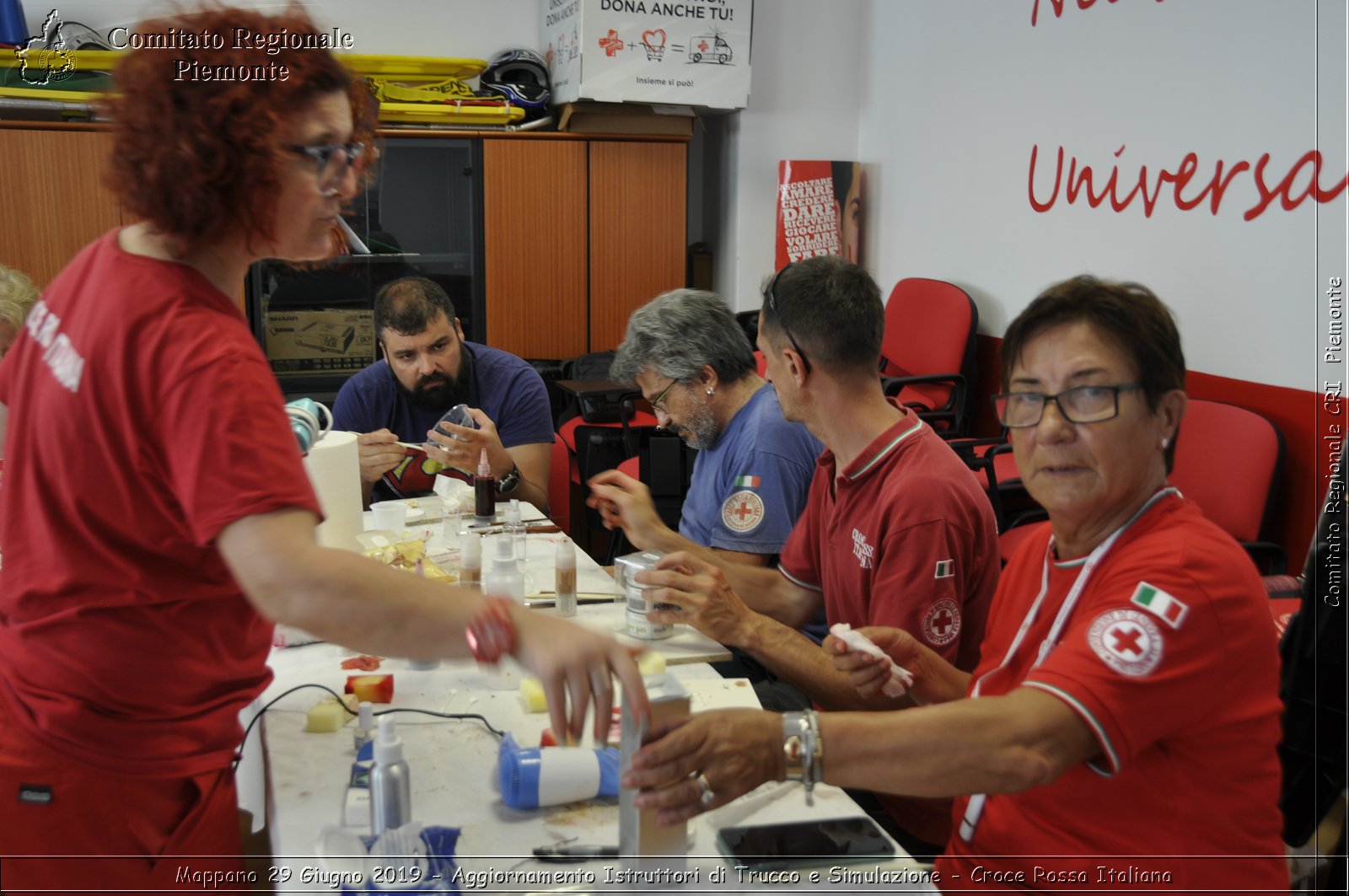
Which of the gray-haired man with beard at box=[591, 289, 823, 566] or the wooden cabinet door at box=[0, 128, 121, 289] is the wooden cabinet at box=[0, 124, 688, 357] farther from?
the gray-haired man with beard at box=[591, 289, 823, 566]

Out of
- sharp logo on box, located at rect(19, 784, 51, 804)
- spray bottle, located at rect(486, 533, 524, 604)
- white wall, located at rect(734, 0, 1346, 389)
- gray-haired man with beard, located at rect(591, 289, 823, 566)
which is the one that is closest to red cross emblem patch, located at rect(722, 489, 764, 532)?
gray-haired man with beard, located at rect(591, 289, 823, 566)

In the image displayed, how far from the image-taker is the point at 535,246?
5.78 metres

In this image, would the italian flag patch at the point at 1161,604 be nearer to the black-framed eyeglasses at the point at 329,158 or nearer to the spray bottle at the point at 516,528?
the black-framed eyeglasses at the point at 329,158

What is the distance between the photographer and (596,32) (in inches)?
210

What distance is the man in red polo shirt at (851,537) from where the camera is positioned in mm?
1976

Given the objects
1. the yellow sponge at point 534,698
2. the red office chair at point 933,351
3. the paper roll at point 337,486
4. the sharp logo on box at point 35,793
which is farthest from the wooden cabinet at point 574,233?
the sharp logo on box at point 35,793

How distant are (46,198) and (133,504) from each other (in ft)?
15.1

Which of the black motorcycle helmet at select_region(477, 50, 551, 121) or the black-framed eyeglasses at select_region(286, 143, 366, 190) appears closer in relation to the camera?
the black-framed eyeglasses at select_region(286, 143, 366, 190)

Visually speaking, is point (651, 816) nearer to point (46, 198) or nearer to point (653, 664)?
point (653, 664)

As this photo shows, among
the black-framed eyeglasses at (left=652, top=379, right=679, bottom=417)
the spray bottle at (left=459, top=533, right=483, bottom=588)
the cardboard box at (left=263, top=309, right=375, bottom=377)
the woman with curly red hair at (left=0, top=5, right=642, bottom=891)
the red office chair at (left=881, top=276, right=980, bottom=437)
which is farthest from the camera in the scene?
the cardboard box at (left=263, top=309, right=375, bottom=377)

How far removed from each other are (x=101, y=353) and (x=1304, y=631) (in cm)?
197

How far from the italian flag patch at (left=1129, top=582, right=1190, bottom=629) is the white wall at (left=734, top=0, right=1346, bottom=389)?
240cm

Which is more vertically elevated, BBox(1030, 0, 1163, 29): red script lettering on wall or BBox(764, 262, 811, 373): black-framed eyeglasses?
BBox(1030, 0, 1163, 29): red script lettering on wall

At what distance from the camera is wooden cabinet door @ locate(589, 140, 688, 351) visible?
19.0 feet
